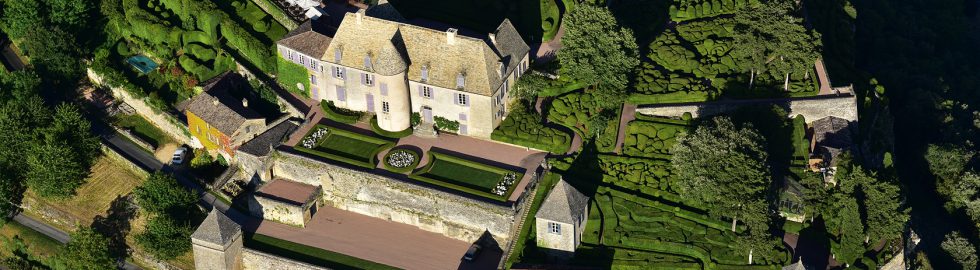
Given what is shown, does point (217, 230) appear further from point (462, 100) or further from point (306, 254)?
point (462, 100)

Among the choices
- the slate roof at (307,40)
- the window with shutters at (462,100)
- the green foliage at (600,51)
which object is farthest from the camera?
the slate roof at (307,40)

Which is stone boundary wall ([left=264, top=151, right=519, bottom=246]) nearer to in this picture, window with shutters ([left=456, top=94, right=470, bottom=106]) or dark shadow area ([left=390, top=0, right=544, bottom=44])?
window with shutters ([left=456, top=94, right=470, bottom=106])

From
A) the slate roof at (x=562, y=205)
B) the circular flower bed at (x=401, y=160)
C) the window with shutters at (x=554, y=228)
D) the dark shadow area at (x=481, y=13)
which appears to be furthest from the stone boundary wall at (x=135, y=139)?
the window with shutters at (x=554, y=228)

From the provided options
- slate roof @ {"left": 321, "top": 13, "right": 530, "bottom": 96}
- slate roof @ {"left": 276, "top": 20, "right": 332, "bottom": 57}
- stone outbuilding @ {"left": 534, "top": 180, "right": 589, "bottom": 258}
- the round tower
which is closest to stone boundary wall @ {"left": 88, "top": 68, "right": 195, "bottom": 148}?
slate roof @ {"left": 276, "top": 20, "right": 332, "bottom": 57}

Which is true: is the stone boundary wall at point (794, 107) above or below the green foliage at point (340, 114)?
above

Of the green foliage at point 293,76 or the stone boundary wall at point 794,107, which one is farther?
the green foliage at point 293,76

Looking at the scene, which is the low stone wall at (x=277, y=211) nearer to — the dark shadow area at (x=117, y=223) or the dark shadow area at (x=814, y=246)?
the dark shadow area at (x=117, y=223)

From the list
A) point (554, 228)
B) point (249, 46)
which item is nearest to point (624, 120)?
point (554, 228)
